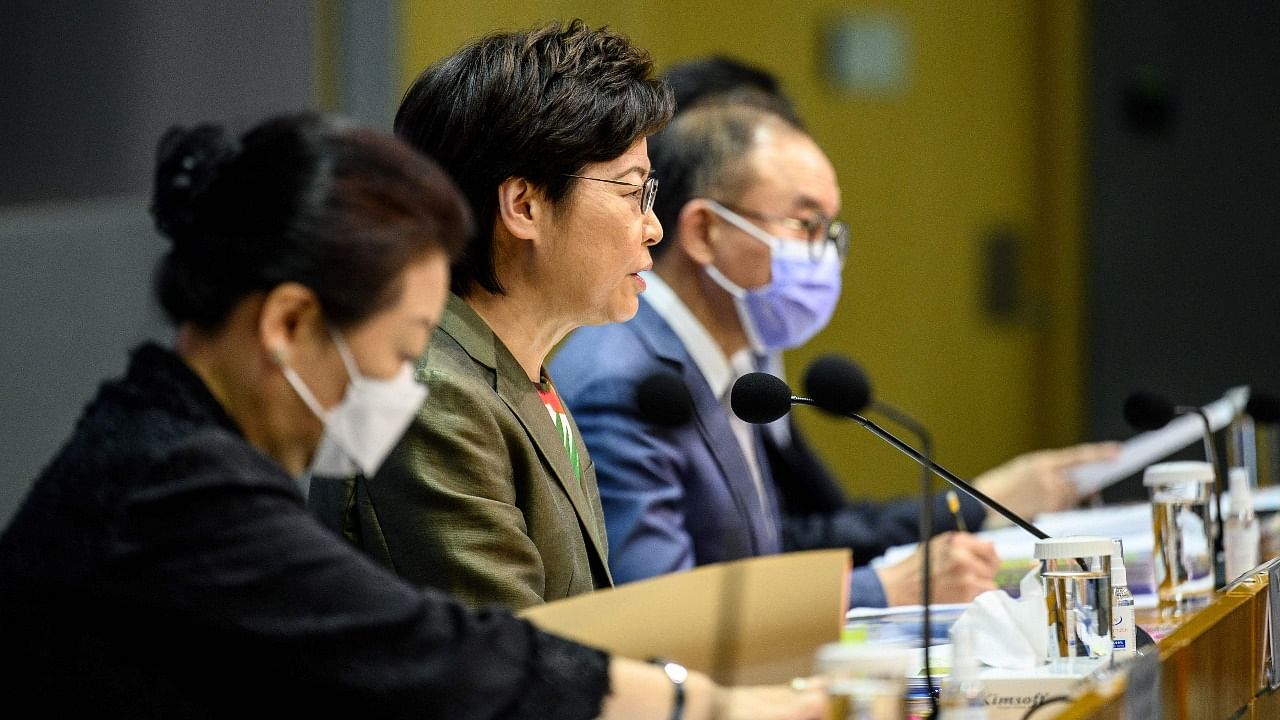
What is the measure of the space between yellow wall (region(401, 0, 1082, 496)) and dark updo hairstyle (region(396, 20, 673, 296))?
3188mm

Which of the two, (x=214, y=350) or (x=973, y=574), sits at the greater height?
(x=214, y=350)

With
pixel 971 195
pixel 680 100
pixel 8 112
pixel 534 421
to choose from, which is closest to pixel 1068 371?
pixel 971 195

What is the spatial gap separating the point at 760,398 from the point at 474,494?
33 cm

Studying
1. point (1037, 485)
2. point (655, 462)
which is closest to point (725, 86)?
point (655, 462)

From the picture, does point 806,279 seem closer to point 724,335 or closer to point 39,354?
point 724,335

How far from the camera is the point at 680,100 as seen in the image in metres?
2.89

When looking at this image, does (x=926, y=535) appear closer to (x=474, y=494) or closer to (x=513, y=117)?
(x=474, y=494)

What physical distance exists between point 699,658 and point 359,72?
2813mm

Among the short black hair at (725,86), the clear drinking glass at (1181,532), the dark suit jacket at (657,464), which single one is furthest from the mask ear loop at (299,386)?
the short black hair at (725,86)

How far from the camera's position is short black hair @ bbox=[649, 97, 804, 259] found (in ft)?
9.04

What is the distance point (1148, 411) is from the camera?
7.95 ft

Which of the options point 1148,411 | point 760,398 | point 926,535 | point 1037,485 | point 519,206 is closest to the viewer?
point 926,535

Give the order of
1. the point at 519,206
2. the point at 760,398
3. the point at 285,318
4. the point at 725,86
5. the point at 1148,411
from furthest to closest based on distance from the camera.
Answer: the point at 725,86 → the point at 1148,411 → the point at 519,206 → the point at 760,398 → the point at 285,318

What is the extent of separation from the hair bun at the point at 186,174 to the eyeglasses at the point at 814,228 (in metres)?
1.51
